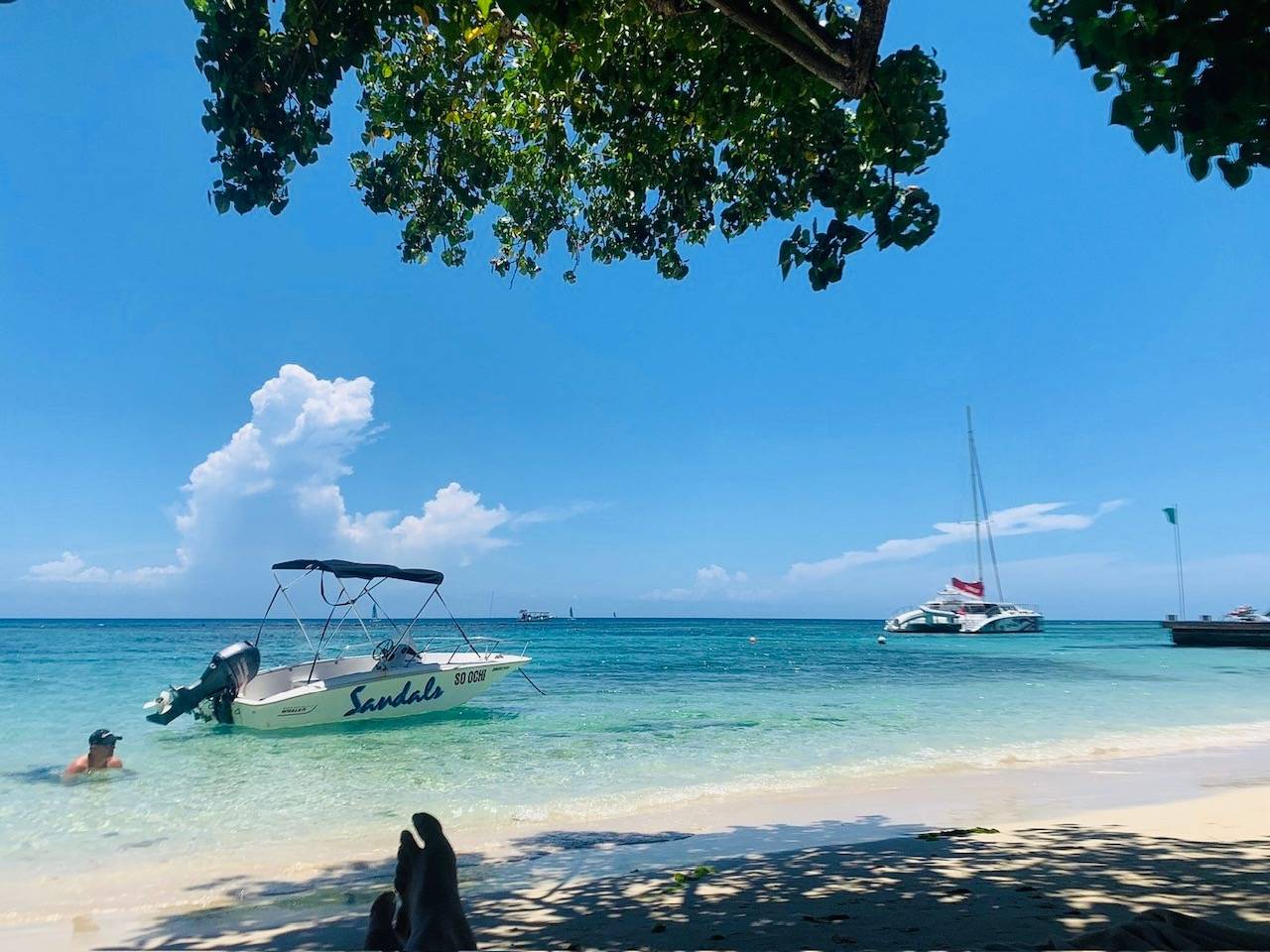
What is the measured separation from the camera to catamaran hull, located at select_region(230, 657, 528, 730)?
13.8 meters

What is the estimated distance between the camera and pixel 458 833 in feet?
25.3

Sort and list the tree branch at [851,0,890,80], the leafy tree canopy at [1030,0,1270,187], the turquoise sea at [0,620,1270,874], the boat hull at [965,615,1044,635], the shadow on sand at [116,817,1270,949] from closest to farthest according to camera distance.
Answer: the leafy tree canopy at [1030,0,1270,187] → the tree branch at [851,0,890,80] → the shadow on sand at [116,817,1270,949] → the turquoise sea at [0,620,1270,874] → the boat hull at [965,615,1044,635]

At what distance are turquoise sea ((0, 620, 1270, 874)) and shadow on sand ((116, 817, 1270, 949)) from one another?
210cm

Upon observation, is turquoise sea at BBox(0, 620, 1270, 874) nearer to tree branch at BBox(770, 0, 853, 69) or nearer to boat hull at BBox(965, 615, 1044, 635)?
tree branch at BBox(770, 0, 853, 69)

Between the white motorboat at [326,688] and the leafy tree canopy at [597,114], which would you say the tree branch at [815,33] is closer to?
the leafy tree canopy at [597,114]

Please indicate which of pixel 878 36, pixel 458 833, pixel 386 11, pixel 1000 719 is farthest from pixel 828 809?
pixel 1000 719

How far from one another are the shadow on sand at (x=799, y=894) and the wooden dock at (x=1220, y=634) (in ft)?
170

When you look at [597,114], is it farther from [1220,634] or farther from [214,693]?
[1220,634]

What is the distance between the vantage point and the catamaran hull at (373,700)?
1377 centimetres

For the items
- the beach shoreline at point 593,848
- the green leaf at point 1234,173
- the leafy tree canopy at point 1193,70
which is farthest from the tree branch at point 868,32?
the beach shoreline at point 593,848

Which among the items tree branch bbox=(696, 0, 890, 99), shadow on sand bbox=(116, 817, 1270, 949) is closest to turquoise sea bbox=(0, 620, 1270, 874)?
shadow on sand bbox=(116, 817, 1270, 949)

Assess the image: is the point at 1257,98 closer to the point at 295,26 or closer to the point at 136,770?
the point at 295,26

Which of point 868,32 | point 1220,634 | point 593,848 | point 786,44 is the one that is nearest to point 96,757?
point 593,848

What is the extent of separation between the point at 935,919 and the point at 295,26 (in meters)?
6.40
